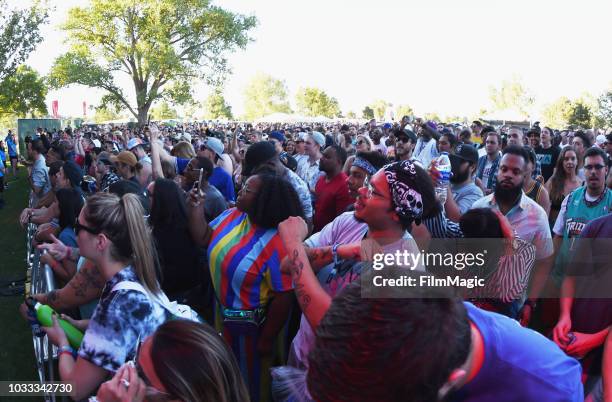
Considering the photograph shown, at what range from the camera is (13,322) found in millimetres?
5676

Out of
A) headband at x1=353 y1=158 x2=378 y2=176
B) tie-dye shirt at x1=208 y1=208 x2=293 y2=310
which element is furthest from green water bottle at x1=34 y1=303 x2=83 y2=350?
headband at x1=353 y1=158 x2=378 y2=176

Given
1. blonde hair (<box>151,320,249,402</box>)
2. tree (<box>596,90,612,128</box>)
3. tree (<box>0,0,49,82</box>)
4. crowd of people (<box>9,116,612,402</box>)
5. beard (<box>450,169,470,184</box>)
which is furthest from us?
tree (<box>596,90,612,128</box>)

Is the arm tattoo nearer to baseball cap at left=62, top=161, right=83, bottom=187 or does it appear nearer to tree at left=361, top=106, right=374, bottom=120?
baseball cap at left=62, top=161, right=83, bottom=187

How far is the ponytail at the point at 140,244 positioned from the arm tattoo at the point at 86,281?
0.60 meters

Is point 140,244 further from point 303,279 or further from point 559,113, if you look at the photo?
point 559,113

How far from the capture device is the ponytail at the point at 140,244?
2.41 meters

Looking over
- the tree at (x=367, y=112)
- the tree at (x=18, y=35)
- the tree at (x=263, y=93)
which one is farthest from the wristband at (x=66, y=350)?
the tree at (x=263, y=93)

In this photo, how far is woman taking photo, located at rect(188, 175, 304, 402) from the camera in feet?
9.93

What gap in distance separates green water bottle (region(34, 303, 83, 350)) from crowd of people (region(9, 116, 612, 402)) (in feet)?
0.15

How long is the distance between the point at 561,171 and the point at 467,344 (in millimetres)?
5613

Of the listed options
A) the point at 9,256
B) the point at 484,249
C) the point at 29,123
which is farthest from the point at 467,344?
the point at 29,123

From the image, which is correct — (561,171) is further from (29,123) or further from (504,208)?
(29,123)

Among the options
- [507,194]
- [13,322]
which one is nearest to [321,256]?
[507,194]

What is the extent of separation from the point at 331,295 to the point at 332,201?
8.33ft
